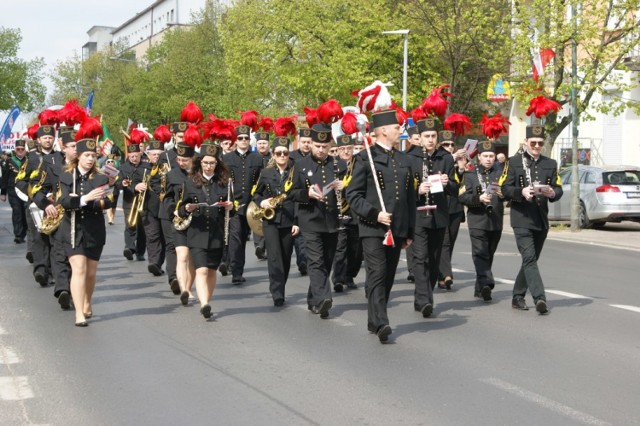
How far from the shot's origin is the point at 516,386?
7.77 meters

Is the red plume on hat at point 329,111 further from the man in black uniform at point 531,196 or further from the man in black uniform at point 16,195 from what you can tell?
the man in black uniform at point 16,195

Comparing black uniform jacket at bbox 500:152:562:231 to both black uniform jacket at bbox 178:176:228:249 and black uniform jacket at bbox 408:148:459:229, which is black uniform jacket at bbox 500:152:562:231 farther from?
black uniform jacket at bbox 178:176:228:249

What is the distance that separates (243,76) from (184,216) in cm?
3985

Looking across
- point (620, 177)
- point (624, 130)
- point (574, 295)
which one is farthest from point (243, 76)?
point (574, 295)

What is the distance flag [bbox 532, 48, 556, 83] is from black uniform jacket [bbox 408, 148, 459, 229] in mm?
16472

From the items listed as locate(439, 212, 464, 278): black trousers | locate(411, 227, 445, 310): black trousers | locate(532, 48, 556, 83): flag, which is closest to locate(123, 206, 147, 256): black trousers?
locate(439, 212, 464, 278): black trousers

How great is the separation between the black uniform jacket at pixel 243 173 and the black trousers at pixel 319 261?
406cm

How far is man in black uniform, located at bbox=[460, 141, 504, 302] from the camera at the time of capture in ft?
41.2

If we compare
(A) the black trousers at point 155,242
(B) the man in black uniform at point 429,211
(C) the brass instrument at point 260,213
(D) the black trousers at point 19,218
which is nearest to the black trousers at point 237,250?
(C) the brass instrument at point 260,213

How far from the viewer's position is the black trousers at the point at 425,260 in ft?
36.5

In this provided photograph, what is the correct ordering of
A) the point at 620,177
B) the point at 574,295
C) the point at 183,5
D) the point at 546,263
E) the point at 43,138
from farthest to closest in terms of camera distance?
the point at 183,5, the point at 620,177, the point at 546,263, the point at 43,138, the point at 574,295

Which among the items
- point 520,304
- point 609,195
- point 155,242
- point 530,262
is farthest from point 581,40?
point 530,262

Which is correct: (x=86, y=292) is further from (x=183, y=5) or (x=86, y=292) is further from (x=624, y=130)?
(x=183, y=5)

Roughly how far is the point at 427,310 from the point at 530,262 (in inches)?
48.0
